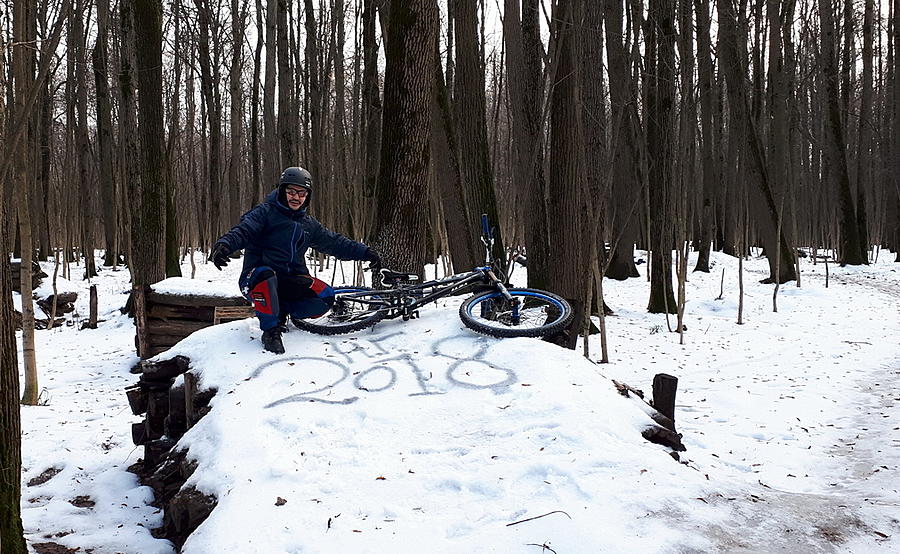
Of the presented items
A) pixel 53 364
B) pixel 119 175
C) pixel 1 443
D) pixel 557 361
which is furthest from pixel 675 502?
pixel 119 175

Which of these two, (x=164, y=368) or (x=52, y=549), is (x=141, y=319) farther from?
(x=52, y=549)

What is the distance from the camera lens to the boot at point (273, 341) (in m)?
5.10

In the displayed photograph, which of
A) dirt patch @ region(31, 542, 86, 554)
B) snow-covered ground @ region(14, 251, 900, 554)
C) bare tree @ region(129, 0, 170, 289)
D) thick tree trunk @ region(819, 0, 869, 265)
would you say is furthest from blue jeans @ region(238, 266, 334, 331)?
thick tree trunk @ region(819, 0, 869, 265)

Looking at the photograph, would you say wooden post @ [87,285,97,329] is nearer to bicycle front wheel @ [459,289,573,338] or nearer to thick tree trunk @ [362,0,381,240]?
thick tree trunk @ [362,0,381,240]

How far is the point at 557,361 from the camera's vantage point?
186 inches

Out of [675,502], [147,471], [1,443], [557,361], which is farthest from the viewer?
[147,471]

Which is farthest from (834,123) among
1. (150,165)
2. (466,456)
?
(466,456)

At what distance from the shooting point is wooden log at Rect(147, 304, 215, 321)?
8664 mm

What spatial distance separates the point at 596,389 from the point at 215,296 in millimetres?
5935

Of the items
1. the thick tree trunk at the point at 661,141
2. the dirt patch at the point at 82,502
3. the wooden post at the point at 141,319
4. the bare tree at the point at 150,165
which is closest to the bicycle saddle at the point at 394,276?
the dirt patch at the point at 82,502

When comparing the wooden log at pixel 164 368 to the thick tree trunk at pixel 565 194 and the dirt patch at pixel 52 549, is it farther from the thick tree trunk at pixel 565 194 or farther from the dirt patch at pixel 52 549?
the thick tree trunk at pixel 565 194

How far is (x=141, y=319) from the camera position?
28.5ft

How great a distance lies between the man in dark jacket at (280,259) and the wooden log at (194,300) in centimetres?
328

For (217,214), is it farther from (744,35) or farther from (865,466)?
(865,466)
